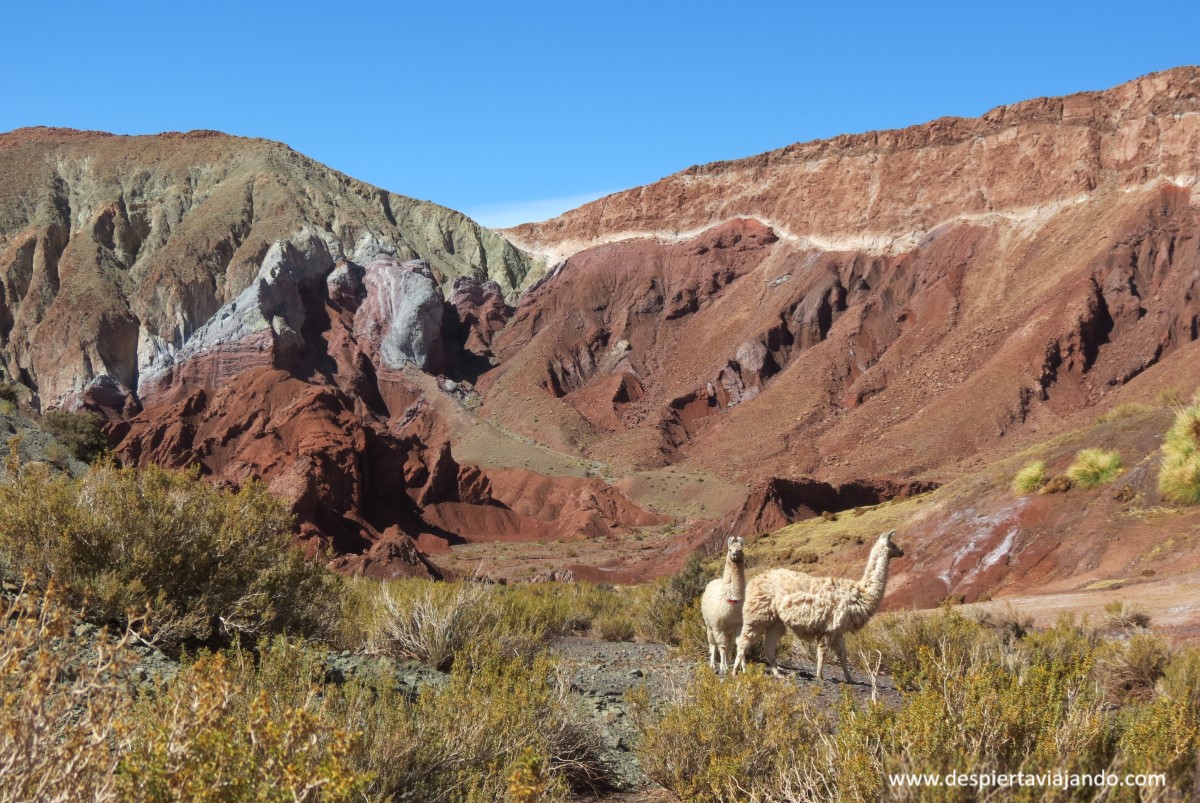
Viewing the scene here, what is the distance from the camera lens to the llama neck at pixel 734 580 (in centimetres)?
970

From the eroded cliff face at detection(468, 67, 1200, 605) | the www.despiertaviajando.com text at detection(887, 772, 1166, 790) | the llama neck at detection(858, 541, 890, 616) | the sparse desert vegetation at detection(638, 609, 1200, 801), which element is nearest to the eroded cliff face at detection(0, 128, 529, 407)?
the eroded cliff face at detection(468, 67, 1200, 605)

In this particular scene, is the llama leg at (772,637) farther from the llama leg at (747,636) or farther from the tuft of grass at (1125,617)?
the tuft of grass at (1125,617)

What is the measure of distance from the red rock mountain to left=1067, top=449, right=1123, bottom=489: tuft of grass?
5.54 metres

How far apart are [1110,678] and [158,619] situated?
8941mm

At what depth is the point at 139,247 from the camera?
98312 millimetres

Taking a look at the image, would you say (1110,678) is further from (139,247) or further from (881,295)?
(139,247)

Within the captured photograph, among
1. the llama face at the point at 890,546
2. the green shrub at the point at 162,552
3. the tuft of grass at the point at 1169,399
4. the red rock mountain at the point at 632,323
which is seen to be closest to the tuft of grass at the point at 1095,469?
the tuft of grass at the point at 1169,399

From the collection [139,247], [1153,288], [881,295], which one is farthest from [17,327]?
[1153,288]

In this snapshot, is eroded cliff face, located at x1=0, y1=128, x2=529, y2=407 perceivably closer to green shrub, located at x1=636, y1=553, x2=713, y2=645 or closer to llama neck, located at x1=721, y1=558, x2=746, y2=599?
green shrub, located at x1=636, y1=553, x2=713, y2=645

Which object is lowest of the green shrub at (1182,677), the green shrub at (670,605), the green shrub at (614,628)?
the green shrub at (614,628)

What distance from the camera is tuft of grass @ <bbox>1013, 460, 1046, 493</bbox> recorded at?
22750mm

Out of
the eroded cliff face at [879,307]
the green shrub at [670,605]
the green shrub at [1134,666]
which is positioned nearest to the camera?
the green shrub at [1134,666]

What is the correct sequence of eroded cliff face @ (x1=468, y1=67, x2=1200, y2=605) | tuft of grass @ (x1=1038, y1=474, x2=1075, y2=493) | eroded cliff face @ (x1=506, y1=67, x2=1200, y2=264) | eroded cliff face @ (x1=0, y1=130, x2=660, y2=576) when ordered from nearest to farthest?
tuft of grass @ (x1=1038, y1=474, x2=1075, y2=493) < eroded cliff face @ (x1=0, y1=130, x2=660, y2=576) < eroded cliff face @ (x1=468, y1=67, x2=1200, y2=605) < eroded cliff face @ (x1=506, y1=67, x2=1200, y2=264)

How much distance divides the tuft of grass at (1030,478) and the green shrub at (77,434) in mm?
22234
